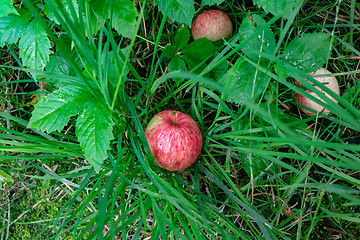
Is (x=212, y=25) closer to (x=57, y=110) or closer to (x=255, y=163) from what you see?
(x=255, y=163)

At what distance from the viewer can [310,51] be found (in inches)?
43.9

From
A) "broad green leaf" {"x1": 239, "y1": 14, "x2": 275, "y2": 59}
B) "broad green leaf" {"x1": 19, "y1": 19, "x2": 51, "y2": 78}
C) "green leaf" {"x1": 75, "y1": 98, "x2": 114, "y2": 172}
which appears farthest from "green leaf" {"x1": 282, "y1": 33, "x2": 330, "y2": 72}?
"broad green leaf" {"x1": 19, "y1": 19, "x2": 51, "y2": 78}

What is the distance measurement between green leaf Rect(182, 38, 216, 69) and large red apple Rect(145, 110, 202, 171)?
31 centimetres

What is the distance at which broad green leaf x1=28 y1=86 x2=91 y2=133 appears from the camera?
0.97m

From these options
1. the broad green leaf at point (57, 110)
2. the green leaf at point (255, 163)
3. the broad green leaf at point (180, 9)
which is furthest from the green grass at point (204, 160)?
the broad green leaf at point (57, 110)

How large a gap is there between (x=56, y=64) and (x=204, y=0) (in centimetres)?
78

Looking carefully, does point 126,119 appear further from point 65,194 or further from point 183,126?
point 65,194

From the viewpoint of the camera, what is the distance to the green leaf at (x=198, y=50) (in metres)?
1.22

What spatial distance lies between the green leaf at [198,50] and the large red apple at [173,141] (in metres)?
0.31

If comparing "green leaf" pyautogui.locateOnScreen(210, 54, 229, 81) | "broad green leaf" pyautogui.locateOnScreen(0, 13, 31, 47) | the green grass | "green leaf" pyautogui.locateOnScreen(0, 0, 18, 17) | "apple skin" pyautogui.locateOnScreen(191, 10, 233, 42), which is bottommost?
the green grass

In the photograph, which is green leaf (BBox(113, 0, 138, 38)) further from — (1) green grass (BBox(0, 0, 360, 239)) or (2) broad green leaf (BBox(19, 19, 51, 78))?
(2) broad green leaf (BBox(19, 19, 51, 78))

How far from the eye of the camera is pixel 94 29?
1091 mm

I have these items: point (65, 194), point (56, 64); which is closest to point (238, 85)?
point (56, 64)

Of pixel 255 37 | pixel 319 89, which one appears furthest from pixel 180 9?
pixel 319 89
